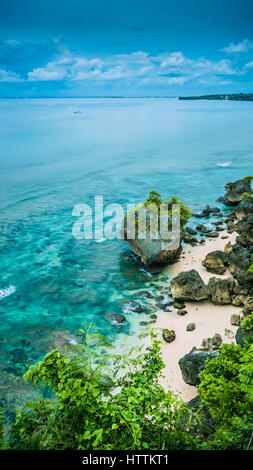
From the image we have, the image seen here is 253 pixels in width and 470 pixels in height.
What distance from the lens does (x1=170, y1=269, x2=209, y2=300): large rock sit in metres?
25.9

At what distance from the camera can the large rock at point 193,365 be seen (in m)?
18.4

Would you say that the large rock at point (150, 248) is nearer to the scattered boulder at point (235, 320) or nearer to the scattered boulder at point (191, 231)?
the scattered boulder at point (191, 231)

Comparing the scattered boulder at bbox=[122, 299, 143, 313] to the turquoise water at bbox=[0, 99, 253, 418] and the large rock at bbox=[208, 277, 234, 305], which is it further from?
the large rock at bbox=[208, 277, 234, 305]

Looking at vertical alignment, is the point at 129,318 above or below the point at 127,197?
below

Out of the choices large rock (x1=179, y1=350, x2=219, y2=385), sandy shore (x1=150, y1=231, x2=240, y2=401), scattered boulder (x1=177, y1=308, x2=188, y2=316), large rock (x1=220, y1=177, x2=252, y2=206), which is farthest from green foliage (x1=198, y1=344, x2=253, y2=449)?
large rock (x1=220, y1=177, x2=252, y2=206)

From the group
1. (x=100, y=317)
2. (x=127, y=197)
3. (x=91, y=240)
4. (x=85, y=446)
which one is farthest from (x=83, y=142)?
(x=85, y=446)

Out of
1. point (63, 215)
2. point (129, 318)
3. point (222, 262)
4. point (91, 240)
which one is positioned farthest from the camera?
point (63, 215)

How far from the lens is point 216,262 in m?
30.6

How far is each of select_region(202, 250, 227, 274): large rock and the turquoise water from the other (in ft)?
16.5

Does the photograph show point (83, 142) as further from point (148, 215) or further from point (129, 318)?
point (129, 318)

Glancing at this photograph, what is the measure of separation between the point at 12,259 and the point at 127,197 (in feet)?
99.8

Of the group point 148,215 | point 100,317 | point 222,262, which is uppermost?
point 148,215

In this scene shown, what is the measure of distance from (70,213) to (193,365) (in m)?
39.1

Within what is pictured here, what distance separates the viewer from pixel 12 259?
1468 inches
